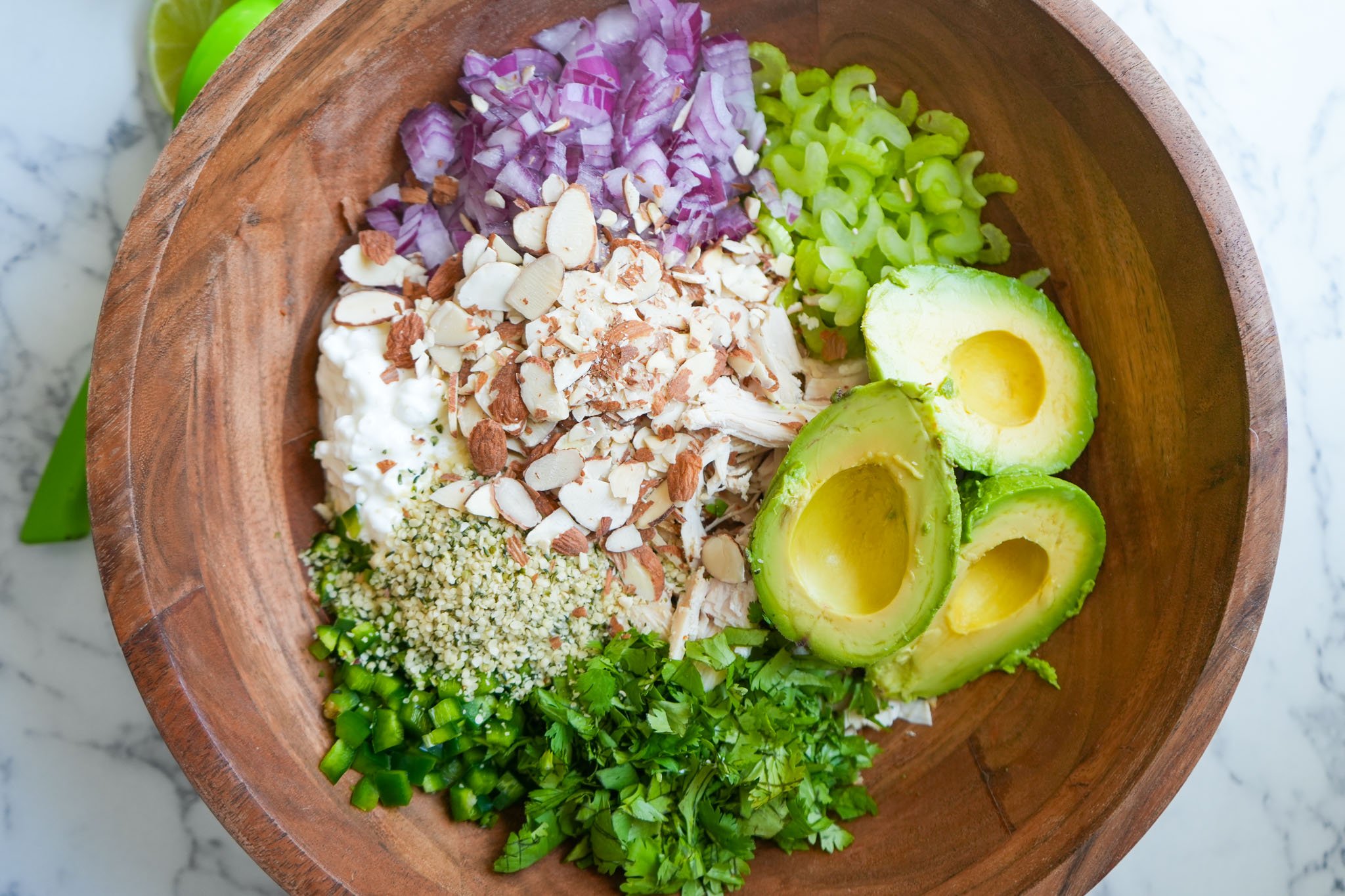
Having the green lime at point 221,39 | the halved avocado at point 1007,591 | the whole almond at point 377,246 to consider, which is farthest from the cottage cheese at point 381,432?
the halved avocado at point 1007,591

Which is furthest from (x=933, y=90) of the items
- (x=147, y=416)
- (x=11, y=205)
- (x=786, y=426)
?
(x=11, y=205)

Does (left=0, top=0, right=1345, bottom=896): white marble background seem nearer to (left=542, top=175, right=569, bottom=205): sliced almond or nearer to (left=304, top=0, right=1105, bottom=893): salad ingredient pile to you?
(left=304, top=0, right=1105, bottom=893): salad ingredient pile

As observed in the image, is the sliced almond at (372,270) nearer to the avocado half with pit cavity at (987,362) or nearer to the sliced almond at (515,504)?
the sliced almond at (515,504)

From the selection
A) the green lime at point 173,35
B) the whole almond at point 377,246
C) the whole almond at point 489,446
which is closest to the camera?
the whole almond at point 489,446

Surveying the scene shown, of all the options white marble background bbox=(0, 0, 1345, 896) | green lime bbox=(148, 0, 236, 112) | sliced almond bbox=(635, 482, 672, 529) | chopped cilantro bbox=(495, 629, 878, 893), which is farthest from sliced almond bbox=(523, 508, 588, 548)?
green lime bbox=(148, 0, 236, 112)

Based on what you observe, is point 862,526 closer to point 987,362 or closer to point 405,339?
point 987,362

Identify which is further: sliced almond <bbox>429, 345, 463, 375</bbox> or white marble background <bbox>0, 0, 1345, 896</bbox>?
white marble background <bbox>0, 0, 1345, 896</bbox>

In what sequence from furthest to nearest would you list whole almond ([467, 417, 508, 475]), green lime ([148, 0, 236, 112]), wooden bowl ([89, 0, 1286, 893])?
green lime ([148, 0, 236, 112]), whole almond ([467, 417, 508, 475]), wooden bowl ([89, 0, 1286, 893])
